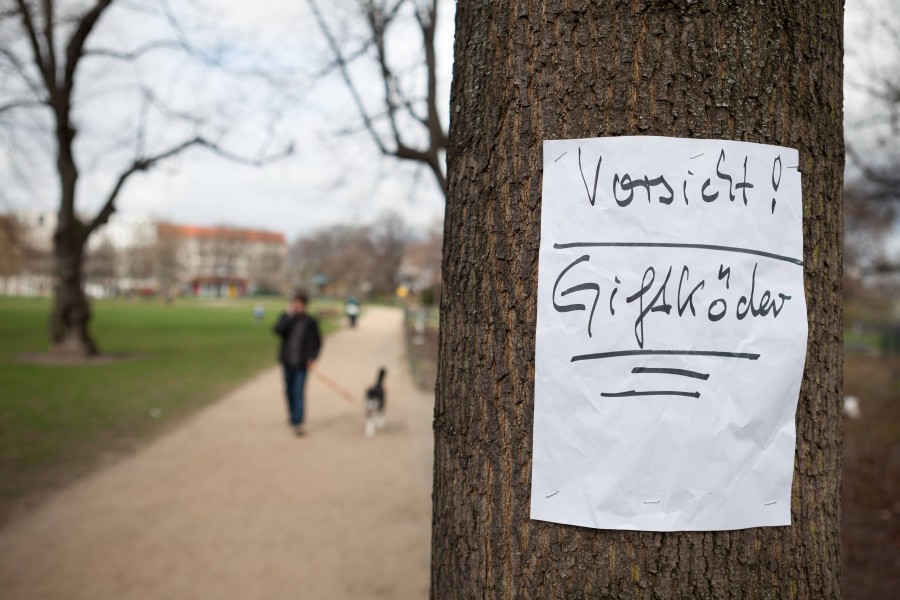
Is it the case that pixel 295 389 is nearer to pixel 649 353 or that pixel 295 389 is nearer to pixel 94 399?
pixel 94 399

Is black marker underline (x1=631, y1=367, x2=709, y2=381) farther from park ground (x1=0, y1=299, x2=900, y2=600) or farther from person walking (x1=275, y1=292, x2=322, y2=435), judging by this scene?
person walking (x1=275, y1=292, x2=322, y2=435)

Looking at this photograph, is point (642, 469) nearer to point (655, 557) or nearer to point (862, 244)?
point (655, 557)

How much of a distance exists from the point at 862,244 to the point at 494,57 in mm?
24100

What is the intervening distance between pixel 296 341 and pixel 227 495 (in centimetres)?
281

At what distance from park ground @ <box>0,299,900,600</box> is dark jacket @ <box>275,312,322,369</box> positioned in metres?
1.15

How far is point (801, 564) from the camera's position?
128 cm

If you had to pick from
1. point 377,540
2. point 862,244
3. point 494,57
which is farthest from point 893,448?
point 862,244

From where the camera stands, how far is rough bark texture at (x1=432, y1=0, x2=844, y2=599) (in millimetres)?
1213

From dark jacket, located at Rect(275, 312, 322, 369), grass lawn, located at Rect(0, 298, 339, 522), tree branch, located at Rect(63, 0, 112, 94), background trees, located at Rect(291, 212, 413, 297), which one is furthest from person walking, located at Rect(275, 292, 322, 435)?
background trees, located at Rect(291, 212, 413, 297)

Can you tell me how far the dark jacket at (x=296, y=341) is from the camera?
874 centimetres

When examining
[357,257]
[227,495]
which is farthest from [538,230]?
[357,257]

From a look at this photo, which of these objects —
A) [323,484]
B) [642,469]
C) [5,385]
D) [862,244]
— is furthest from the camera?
[862,244]

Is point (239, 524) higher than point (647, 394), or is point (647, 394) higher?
point (647, 394)

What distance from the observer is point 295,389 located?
29.6 feet
